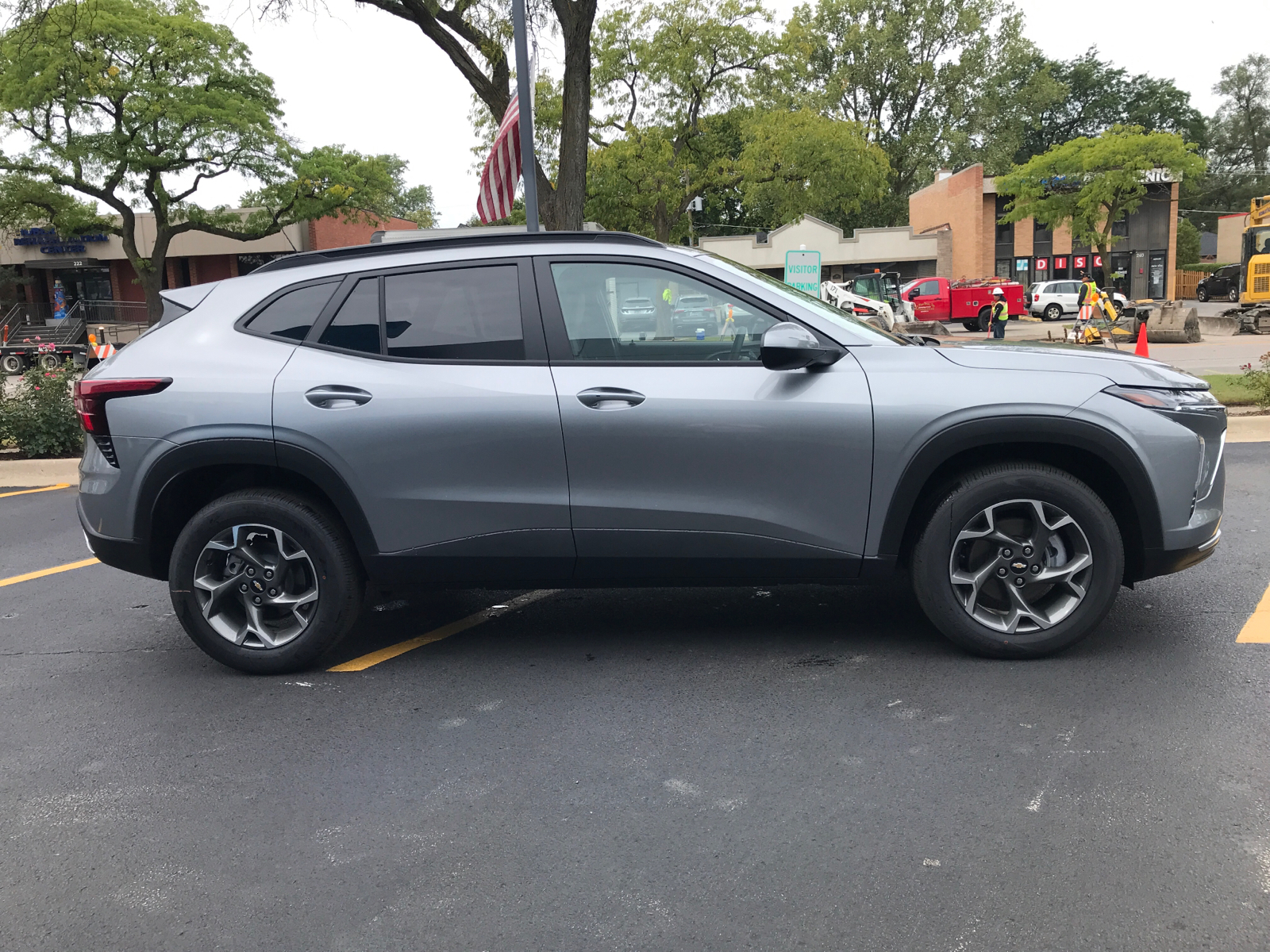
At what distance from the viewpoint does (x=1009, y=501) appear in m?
4.01

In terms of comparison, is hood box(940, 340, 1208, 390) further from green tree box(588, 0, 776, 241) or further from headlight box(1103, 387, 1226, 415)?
green tree box(588, 0, 776, 241)

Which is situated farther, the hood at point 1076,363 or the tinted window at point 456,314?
the tinted window at point 456,314

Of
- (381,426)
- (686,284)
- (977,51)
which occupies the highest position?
(977,51)

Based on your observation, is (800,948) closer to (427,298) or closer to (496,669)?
(496,669)

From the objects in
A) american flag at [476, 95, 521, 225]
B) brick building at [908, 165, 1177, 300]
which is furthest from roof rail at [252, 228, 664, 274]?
brick building at [908, 165, 1177, 300]

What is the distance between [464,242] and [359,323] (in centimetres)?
57

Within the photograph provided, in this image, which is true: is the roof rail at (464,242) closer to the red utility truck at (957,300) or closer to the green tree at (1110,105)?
the red utility truck at (957,300)

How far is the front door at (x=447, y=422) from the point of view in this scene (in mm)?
4125

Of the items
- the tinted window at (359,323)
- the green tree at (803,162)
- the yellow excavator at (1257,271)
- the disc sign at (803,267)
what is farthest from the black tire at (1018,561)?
the yellow excavator at (1257,271)

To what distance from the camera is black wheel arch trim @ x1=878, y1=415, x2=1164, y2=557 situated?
12.9 ft

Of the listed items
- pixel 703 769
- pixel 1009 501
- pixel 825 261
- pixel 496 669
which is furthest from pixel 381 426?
pixel 825 261

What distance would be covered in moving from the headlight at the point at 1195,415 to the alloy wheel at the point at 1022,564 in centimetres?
51

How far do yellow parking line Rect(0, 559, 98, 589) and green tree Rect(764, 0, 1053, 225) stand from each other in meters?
55.2

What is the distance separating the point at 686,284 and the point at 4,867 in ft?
10.0
